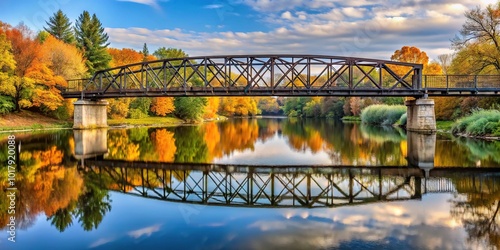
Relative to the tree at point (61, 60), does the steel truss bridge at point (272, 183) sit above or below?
below

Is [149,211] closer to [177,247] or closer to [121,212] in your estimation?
[121,212]

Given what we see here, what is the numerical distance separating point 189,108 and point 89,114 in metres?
28.1

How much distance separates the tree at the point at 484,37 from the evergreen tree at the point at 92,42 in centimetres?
6271

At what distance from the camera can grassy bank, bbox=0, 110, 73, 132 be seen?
164 ft

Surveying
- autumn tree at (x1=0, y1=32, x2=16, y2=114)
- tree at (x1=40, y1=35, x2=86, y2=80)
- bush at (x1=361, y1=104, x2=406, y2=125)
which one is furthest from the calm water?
bush at (x1=361, y1=104, x2=406, y2=125)

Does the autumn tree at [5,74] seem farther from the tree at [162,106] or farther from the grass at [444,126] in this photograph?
the grass at [444,126]

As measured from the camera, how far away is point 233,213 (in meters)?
11.8

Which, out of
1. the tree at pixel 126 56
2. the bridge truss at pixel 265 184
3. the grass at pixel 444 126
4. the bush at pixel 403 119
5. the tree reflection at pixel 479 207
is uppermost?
the tree at pixel 126 56

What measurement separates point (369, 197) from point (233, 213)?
5.08 meters

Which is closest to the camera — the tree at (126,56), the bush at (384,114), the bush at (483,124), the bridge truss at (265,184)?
the bridge truss at (265,184)

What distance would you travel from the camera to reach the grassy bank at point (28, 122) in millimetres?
49850

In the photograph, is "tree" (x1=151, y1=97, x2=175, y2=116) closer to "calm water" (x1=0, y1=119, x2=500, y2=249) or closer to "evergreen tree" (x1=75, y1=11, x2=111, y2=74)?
"evergreen tree" (x1=75, y1=11, x2=111, y2=74)

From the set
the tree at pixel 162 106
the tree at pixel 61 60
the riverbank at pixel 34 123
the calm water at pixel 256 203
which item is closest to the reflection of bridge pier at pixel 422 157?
the calm water at pixel 256 203

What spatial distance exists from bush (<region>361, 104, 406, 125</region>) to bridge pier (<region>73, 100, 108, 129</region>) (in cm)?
4703
